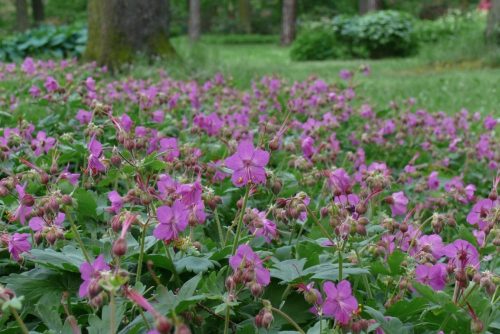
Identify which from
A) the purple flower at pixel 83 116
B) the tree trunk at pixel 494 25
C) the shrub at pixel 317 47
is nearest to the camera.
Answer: the purple flower at pixel 83 116

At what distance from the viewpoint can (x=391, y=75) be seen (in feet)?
44.5

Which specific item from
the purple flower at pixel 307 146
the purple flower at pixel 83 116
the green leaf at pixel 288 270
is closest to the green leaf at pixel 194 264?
the green leaf at pixel 288 270

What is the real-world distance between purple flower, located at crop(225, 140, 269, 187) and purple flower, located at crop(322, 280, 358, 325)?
34cm

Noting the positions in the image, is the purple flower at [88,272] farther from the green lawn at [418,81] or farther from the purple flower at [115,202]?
the green lawn at [418,81]

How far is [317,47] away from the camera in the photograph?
19.7 m

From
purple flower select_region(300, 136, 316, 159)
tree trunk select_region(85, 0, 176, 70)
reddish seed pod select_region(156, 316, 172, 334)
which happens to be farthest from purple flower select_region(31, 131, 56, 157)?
tree trunk select_region(85, 0, 176, 70)

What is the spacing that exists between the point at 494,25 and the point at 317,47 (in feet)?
18.6

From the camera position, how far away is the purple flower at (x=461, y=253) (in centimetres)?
165

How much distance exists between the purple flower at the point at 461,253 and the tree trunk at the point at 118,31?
8.26 meters

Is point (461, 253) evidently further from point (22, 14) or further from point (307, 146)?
point (22, 14)

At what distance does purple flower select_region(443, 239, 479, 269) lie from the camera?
5.41 feet

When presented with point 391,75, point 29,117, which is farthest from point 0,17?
point 29,117

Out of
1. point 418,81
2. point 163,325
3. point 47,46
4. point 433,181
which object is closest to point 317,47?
point 418,81

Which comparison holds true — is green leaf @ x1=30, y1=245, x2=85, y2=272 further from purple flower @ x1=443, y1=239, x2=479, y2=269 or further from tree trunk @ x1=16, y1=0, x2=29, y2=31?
tree trunk @ x1=16, y1=0, x2=29, y2=31
